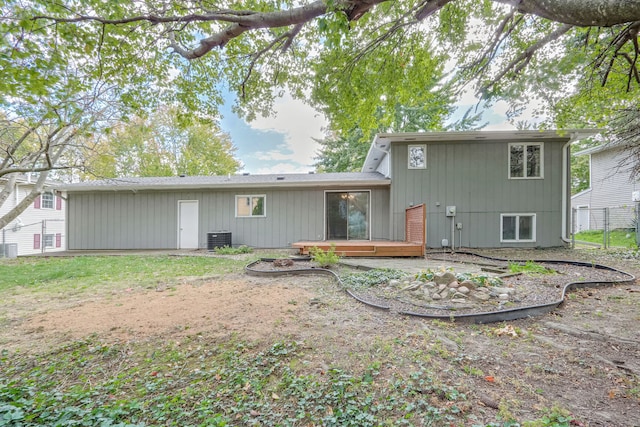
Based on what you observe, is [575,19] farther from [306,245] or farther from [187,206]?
[187,206]

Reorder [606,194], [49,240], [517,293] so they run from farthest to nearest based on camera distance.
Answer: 1. [49,240]
2. [606,194]
3. [517,293]

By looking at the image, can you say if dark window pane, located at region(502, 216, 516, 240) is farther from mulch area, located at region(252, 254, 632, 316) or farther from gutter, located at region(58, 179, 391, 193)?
gutter, located at region(58, 179, 391, 193)

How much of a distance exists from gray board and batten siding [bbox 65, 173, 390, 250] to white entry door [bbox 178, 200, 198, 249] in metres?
0.14

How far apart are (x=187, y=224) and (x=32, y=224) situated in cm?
908

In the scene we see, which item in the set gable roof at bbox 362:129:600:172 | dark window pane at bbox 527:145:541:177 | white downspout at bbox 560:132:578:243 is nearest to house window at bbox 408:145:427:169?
gable roof at bbox 362:129:600:172

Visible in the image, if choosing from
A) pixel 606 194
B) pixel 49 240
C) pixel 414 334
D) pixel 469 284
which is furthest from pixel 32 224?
pixel 606 194

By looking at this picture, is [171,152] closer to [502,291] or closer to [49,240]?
[49,240]

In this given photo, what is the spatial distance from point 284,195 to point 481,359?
8207 mm

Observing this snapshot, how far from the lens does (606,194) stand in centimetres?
1321

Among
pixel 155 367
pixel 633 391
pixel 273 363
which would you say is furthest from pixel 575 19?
pixel 155 367

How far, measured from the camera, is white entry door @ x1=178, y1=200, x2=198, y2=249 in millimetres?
10102

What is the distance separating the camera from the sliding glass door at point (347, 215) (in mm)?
9492

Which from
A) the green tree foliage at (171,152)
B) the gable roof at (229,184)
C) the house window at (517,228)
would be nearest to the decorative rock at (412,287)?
the gable roof at (229,184)

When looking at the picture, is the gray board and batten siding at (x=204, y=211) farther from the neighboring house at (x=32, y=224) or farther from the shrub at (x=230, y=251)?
the neighboring house at (x=32, y=224)
